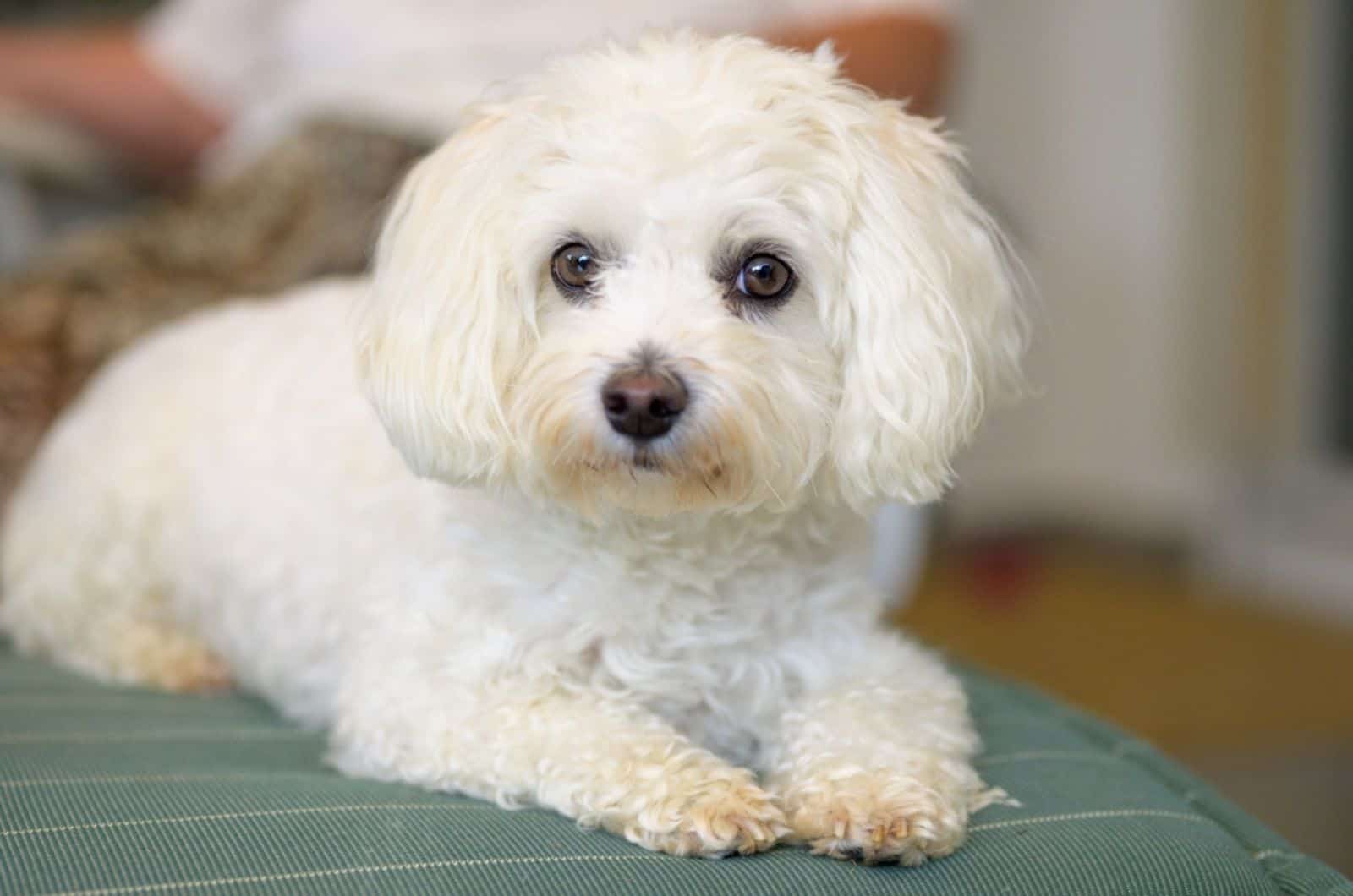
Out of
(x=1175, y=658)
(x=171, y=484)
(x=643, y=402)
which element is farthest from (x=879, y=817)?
(x=1175, y=658)

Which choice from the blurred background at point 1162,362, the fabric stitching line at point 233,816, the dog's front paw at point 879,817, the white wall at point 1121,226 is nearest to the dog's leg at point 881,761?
the dog's front paw at point 879,817

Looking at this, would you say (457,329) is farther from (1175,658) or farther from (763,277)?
(1175,658)

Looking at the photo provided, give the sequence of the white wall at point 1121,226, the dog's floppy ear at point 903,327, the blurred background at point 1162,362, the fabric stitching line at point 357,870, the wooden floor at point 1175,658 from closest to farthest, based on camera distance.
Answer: the fabric stitching line at point 357,870 → the dog's floppy ear at point 903,327 → the wooden floor at point 1175,658 → the blurred background at point 1162,362 → the white wall at point 1121,226

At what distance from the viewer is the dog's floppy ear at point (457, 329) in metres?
1.32

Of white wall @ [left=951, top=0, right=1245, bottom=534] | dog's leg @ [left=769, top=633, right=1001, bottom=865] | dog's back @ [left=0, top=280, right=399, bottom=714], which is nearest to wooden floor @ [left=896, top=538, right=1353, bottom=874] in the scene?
white wall @ [left=951, top=0, right=1245, bottom=534]

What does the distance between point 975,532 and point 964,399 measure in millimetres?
3522

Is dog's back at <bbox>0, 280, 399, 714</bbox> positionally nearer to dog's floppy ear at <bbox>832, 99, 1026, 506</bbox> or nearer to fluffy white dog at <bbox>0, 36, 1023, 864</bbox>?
fluffy white dog at <bbox>0, 36, 1023, 864</bbox>

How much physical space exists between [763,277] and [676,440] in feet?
0.68

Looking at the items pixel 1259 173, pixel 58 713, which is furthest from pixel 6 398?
pixel 1259 173

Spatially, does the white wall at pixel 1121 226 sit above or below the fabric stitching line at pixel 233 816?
above

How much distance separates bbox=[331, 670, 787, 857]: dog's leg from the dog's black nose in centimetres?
29

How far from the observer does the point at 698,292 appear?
4.39ft

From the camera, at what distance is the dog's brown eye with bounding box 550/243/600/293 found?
53.6 inches

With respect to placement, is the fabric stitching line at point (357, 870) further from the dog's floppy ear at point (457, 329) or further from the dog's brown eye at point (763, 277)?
→ the dog's brown eye at point (763, 277)
